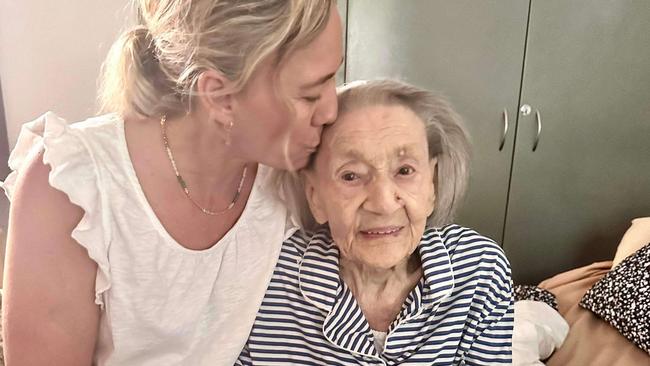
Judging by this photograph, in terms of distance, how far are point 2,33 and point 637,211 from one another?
98.8 inches

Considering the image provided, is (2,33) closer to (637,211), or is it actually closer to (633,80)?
(633,80)

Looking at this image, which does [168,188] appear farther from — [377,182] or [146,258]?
[377,182]

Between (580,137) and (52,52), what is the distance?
79.2 inches

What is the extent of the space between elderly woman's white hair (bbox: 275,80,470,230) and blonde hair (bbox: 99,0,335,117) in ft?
0.70

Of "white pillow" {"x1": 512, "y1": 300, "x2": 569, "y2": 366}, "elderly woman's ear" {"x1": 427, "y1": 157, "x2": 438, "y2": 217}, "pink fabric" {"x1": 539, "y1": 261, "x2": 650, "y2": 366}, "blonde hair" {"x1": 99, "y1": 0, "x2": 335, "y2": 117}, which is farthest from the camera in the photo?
"pink fabric" {"x1": 539, "y1": 261, "x2": 650, "y2": 366}

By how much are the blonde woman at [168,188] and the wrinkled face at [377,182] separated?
56 mm

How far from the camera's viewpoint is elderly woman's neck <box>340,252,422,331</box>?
1.33 meters

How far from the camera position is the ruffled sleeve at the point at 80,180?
1.11 metres

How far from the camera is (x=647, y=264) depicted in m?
1.79

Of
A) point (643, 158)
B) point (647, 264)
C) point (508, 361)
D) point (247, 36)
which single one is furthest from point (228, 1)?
point (643, 158)

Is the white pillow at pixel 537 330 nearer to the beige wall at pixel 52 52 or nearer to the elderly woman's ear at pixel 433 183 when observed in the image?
the elderly woman's ear at pixel 433 183

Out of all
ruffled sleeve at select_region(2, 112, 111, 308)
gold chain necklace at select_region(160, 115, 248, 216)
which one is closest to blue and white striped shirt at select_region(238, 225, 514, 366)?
gold chain necklace at select_region(160, 115, 248, 216)

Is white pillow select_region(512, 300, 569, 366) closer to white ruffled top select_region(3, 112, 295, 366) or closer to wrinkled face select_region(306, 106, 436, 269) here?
wrinkled face select_region(306, 106, 436, 269)

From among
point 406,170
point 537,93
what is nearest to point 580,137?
point 537,93
